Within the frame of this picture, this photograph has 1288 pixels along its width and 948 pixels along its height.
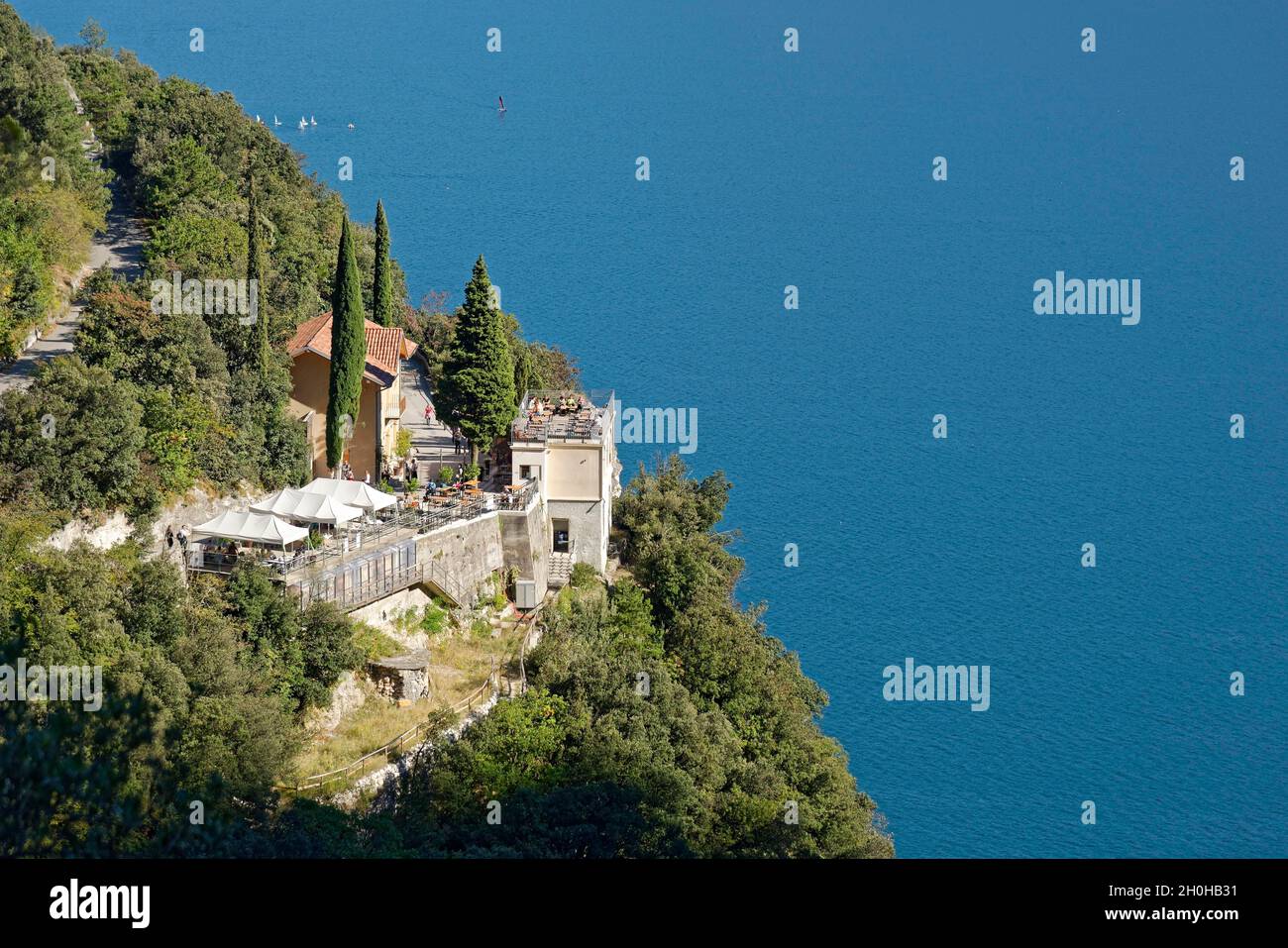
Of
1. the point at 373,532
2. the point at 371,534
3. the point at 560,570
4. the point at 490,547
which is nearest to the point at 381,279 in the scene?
the point at 560,570

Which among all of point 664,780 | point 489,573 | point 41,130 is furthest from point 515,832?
point 41,130

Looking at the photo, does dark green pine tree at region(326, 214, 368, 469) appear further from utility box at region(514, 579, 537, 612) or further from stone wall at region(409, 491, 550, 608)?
utility box at region(514, 579, 537, 612)

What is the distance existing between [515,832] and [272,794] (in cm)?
503

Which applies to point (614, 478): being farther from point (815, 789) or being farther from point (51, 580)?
point (51, 580)

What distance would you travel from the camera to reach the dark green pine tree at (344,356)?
40.1m

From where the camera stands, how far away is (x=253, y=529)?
32.8 meters

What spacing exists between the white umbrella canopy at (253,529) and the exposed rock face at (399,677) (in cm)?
318

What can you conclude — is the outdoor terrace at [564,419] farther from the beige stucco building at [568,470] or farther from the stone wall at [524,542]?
the stone wall at [524,542]

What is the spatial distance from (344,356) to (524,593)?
7397 millimetres

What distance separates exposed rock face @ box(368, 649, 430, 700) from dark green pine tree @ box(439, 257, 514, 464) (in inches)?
313

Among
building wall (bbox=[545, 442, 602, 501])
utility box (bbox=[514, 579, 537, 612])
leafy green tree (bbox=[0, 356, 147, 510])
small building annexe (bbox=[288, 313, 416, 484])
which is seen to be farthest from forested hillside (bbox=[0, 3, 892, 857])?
building wall (bbox=[545, 442, 602, 501])

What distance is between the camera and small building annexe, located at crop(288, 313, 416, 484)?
41281mm

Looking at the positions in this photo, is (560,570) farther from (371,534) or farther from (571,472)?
(371,534)

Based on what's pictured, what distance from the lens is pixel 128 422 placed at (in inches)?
1282
